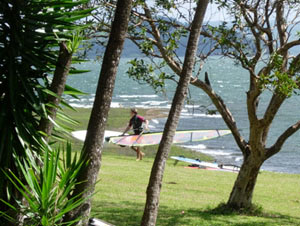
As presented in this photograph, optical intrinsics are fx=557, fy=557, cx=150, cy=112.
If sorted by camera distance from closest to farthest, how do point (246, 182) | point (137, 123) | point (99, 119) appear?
point (99, 119), point (246, 182), point (137, 123)

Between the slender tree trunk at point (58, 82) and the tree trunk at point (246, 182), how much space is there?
6595 millimetres

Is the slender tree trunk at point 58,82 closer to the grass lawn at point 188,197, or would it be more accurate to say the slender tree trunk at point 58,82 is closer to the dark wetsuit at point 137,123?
the grass lawn at point 188,197

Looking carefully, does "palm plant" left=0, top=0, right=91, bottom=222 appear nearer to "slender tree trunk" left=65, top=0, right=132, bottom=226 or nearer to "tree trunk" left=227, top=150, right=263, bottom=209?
"slender tree trunk" left=65, top=0, right=132, bottom=226

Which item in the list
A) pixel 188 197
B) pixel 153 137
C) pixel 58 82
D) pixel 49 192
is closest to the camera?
pixel 49 192

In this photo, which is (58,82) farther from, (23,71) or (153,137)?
(153,137)

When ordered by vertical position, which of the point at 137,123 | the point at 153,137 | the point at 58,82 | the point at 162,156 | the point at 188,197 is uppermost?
the point at 58,82

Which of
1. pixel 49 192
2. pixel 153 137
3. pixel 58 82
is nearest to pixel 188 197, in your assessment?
pixel 58 82

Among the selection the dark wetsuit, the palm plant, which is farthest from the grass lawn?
the palm plant

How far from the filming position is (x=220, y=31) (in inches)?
411

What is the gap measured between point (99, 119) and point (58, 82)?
695 mm

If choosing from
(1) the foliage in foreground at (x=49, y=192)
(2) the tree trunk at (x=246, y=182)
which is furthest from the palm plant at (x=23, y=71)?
(2) the tree trunk at (x=246, y=182)

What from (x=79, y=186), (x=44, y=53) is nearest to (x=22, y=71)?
(x=44, y=53)

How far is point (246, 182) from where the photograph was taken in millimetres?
11938

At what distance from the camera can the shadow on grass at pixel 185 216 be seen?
33.7ft
